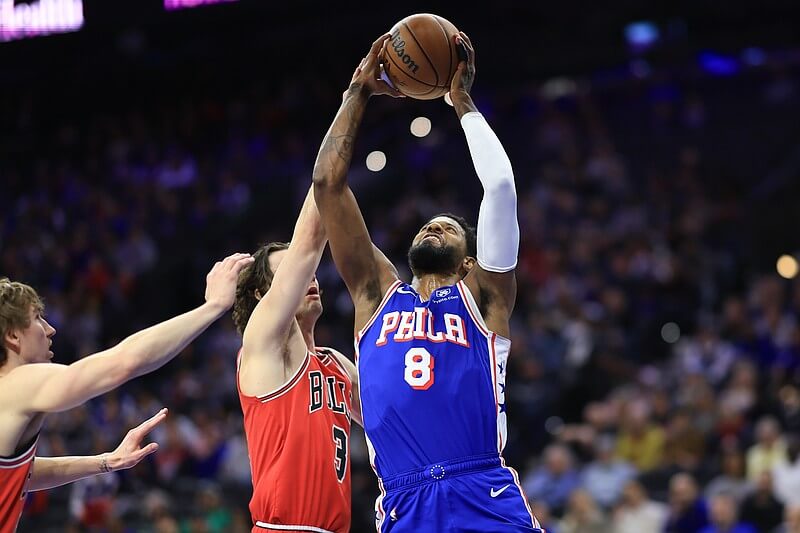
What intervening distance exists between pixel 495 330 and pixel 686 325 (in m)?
10.4

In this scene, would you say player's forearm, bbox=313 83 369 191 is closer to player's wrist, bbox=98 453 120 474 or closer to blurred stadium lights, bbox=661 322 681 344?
player's wrist, bbox=98 453 120 474

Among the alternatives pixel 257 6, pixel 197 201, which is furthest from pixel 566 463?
pixel 197 201

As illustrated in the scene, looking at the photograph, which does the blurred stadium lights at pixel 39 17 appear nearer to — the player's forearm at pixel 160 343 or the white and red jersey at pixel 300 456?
the white and red jersey at pixel 300 456

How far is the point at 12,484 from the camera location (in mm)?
4992

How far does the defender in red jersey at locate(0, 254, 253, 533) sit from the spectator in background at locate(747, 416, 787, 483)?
25.9ft

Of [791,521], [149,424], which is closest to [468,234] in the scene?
[149,424]

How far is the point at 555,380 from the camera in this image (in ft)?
47.6

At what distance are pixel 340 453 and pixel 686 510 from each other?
6635mm

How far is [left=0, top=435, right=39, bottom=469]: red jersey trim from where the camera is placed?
494cm

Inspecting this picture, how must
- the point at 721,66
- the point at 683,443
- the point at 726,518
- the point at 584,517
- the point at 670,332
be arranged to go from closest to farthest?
1. the point at 726,518
2. the point at 584,517
3. the point at 683,443
4. the point at 670,332
5. the point at 721,66

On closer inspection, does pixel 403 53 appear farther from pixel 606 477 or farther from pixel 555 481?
pixel 555 481

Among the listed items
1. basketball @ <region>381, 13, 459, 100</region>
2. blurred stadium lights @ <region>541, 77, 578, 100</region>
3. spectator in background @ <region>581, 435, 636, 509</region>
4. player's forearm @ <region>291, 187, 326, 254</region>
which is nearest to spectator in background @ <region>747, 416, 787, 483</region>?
spectator in background @ <region>581, 435, 636, 509</region>

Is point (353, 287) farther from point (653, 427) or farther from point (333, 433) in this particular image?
point (653, 427)

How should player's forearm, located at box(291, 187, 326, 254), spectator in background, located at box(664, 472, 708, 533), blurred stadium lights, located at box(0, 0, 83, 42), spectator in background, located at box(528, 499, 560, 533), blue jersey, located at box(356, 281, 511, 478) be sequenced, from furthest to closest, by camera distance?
1. blurred stadium lights, located at box(0, 0, 83, 42)
2. spectator in background, located at box(528, 499, 560, 533)
3. spectator in background, located at box(664, 472, 708, 533)
4. player's forearm, located at box(291, 187, 326, 254)
5. blue jersey, located at box(356, 281, 511, 478)
